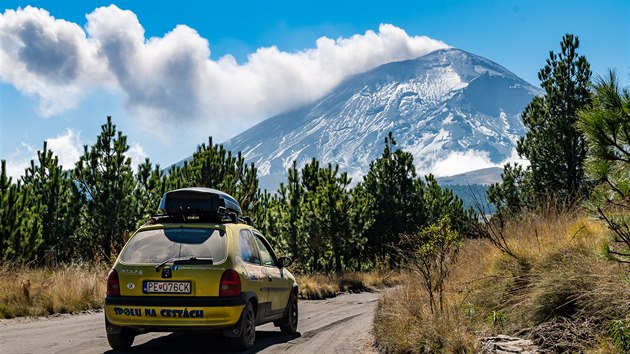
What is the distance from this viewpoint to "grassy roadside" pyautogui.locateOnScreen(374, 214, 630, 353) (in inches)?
283

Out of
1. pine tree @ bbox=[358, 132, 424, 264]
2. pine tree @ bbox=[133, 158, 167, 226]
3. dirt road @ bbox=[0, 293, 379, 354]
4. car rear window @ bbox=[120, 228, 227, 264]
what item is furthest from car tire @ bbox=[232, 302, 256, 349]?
pine tree @ bbox=[358, 132, 424, 264]

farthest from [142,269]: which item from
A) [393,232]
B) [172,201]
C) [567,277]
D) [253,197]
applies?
[393,232]

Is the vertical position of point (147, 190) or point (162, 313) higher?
point (147, 190)

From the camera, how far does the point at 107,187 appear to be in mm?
31812

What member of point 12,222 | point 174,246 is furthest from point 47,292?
point 12,222

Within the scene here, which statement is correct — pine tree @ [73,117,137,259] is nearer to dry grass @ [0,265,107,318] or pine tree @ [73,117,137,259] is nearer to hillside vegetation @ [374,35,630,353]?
dry grass @ [0,265,107,318]

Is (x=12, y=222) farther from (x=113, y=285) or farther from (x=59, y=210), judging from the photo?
(x=113, y=285)

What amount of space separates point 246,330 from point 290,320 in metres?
2.63

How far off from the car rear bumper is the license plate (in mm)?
78

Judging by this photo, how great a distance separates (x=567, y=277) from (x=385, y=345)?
2965mm

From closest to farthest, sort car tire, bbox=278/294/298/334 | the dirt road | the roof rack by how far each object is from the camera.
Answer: the dirt road < the roof rack < car tire, bbox=278/294/298/334

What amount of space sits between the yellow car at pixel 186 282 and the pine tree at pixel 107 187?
23263 millimetres

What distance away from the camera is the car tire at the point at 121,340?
8.46 metres

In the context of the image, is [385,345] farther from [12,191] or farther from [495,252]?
[12,191]
